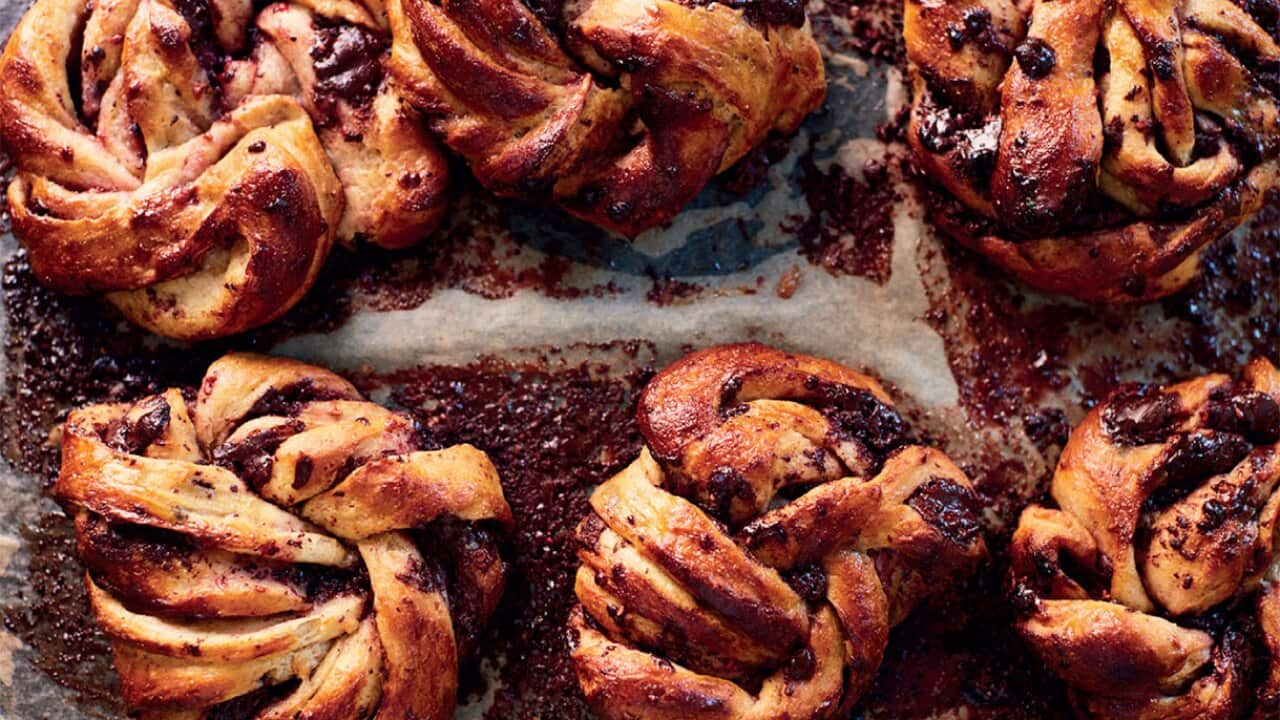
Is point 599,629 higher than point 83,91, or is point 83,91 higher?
point 83,91

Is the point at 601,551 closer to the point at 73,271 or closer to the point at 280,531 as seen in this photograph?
the point at 280,531

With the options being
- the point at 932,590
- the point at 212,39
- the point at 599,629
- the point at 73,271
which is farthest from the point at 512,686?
the point at 212,39

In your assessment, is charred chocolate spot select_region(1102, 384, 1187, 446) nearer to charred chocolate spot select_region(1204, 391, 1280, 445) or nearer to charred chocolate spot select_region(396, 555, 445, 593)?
charred chocolate spot select_region(1204, 391, 1280, 445)

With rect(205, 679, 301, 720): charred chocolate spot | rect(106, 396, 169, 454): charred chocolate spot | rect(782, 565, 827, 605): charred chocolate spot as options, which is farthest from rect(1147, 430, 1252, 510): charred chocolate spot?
rect(106, 396, 169, 454): charred chocolate spot

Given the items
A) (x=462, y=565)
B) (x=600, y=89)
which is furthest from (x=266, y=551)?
(x=600, y=89)

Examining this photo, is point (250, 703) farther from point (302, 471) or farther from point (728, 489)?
point (728, 489)
